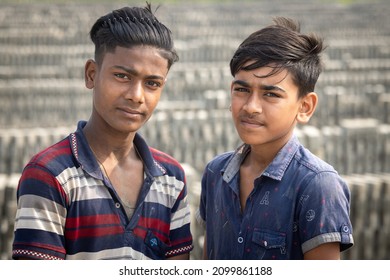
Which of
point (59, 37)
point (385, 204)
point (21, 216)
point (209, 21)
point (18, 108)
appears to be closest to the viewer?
point (21, 216)

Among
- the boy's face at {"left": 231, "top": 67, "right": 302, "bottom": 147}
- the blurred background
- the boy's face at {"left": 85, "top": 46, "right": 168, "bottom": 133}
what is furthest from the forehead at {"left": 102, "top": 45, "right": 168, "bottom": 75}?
the blurred background

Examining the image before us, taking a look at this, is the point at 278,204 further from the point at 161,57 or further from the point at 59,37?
the point at 59,37

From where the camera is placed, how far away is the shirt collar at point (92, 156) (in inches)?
62.1

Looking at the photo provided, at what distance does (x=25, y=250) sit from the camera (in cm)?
149

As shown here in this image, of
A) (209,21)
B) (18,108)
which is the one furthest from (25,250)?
(209,21)

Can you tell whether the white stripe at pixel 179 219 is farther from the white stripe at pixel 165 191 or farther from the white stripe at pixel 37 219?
the white stripe at pixel 37 219

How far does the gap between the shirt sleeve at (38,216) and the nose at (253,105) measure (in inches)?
19.9

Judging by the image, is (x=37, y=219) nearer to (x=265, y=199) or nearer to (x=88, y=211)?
(x=88, y=211)

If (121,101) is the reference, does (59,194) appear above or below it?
below

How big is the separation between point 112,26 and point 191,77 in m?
7.37

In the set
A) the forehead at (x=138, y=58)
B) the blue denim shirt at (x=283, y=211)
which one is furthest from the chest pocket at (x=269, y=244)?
the forehead at (x=138, y=58)

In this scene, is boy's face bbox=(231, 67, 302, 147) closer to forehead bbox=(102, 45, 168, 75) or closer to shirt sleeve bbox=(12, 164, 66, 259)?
forehead bbox=(102, 45, 168, 75)

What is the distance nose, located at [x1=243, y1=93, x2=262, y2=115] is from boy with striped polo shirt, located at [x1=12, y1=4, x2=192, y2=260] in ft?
0.76

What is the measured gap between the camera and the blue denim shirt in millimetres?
1521
